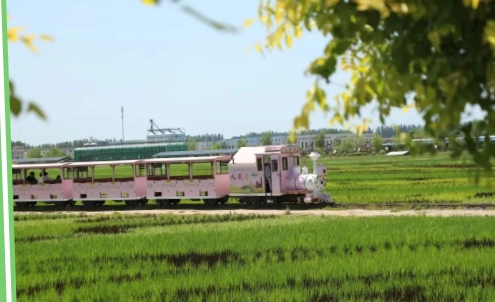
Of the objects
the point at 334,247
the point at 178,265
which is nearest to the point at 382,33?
the point at 178,265

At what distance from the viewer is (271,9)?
144 cm

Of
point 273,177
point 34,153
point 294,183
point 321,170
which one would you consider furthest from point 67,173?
point 34,153

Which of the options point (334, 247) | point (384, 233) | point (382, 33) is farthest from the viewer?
point (384, 233)

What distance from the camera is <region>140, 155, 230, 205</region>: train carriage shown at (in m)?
10.1

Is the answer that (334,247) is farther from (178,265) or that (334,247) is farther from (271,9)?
(271,9)

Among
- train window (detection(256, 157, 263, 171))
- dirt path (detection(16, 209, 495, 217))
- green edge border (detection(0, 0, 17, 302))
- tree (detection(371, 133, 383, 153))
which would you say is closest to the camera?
tree (detection(371, 133, 383, 153))

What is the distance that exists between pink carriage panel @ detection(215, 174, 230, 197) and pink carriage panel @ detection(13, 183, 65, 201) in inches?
92.6

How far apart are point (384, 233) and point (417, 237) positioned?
422 millimetres

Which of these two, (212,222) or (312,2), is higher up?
(312,2)

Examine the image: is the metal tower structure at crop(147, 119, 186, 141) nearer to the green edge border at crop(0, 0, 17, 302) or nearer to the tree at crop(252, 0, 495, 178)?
the green edge border at crop(0, 0, 17, 302)

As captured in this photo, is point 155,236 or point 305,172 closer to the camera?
point 155,236

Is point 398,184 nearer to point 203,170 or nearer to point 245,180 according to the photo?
point 245,180

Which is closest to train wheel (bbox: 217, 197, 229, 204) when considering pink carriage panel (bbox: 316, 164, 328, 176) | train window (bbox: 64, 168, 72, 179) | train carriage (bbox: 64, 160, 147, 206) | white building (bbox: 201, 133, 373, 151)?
train carriage (bbox: 64, 160, 147, 206)

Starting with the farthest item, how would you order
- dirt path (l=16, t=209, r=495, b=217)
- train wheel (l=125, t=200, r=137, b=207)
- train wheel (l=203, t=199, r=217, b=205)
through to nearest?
train wheel (l=125, t=200, r=137, b=207)
train wheel (l=203, t=199, r=217, b=205)
dirt path (l=16, t=209, r=495, b=217)
